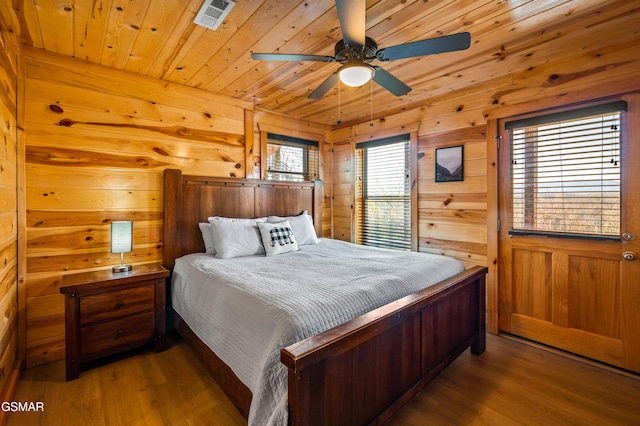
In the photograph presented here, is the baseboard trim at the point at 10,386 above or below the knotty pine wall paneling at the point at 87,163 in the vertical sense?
below

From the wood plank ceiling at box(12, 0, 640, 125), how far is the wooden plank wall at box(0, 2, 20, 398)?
5.8 inches

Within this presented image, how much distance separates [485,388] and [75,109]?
12.5 ft

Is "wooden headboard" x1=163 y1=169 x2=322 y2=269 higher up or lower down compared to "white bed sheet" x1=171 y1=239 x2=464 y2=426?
higher up

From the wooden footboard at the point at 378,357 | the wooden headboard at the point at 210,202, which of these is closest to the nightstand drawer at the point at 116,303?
the wooden headboard at the point at 210,202

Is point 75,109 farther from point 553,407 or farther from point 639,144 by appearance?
point 639,144

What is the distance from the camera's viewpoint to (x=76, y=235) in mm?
2531

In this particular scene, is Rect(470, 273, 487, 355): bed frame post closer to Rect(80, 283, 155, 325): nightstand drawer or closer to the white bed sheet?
the white bed sheet

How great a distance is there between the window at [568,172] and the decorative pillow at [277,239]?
2.11 meters

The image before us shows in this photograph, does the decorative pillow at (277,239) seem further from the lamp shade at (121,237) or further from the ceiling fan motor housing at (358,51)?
the ceiling fan motor housing at (358,51)

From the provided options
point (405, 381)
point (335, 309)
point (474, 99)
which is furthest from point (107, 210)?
point (474, 99)

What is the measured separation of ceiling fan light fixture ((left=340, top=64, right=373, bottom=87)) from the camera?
184 centimetres

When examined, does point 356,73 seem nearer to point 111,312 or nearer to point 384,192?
point 384,192

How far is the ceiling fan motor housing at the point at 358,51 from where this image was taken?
183 cm

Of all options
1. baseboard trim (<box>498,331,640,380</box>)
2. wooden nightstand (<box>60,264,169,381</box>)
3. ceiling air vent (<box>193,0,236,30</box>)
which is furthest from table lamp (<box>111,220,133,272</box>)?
baseboard trim (<box>498,331,640,380</box>)
